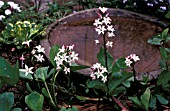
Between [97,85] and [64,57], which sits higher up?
[64,57]

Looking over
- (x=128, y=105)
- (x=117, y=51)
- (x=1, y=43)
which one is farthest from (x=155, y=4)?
(x=128, y=105)

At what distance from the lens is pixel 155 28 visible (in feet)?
9.46

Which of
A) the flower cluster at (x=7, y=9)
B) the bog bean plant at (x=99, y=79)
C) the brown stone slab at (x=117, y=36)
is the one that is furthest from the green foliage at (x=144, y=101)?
the flower cluster at (x=7, y=9)

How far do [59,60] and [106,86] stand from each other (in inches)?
11.4

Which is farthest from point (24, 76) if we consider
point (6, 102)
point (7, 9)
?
point (7, 9)

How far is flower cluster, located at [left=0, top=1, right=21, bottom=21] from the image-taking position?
11.2 ft

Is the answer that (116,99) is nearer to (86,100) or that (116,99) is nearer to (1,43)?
(86,100)

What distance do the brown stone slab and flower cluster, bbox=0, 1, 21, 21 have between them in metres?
0.66

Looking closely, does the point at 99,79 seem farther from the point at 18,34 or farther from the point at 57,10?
the point at 57,10

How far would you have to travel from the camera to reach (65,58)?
1722 millimetres

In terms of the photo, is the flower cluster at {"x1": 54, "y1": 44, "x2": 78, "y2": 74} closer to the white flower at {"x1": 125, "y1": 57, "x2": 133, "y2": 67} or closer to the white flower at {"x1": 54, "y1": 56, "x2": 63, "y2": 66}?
the white flower at {"x1": 54, "y1": 56, "x2": 63, "y2": 66}

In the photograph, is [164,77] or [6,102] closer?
[6,102]

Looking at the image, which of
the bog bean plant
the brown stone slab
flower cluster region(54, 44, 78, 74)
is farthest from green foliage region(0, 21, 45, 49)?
flower cluster region(54, 44, 78, 74)

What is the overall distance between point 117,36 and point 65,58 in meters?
1.16
